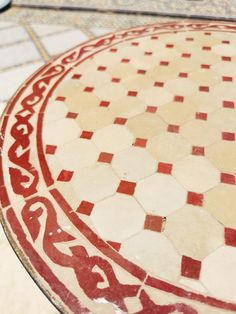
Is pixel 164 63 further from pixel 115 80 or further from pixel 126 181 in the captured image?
pixel 126 181

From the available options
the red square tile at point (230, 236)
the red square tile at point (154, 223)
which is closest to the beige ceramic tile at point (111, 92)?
the red square tile at point (154, 223)

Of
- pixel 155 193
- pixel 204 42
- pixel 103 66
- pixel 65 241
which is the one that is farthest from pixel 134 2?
pixel 65 241

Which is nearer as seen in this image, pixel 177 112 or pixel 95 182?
pixel 95 182

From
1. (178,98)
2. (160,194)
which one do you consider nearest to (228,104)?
(178,98)

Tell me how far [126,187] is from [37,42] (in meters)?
3.39

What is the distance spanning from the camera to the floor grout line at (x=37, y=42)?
194 inches

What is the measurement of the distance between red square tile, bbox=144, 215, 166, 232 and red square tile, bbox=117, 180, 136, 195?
30cm

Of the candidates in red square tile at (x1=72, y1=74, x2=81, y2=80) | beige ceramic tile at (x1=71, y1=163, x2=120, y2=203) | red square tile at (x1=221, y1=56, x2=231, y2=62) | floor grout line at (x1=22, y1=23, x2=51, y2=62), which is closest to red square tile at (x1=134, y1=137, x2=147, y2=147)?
beige ceramic tile at (x1=71, y1=163, x2=120, y2=203)

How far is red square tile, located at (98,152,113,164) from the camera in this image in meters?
3.20

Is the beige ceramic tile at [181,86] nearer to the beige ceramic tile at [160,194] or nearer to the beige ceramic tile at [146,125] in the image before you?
the beige ceramic tile at [146,125]

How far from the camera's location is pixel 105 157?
10.6 ft

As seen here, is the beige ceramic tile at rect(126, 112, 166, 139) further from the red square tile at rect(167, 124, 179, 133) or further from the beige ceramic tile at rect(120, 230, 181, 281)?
the beige ceramic tile at rect(120, 230, 181, 281)

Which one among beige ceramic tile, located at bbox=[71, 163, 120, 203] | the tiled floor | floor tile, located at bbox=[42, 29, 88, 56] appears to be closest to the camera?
the tiled floor

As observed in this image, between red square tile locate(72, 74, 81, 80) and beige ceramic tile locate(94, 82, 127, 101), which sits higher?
red square tile locate(72, 74, 81, 80)
